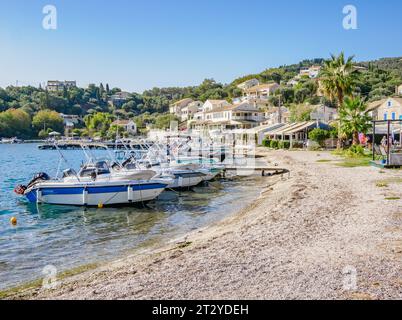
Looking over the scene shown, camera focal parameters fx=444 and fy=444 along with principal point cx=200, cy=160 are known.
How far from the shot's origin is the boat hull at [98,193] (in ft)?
74.3

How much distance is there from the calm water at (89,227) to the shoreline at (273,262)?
5.54 feet

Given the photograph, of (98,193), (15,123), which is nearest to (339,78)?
(98,193)

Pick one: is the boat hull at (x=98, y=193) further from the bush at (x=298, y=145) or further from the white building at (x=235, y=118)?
the white building at (x=235, y=118)

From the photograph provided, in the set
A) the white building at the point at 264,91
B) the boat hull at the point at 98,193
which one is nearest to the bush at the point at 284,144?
the boat hull at the point at 98,193

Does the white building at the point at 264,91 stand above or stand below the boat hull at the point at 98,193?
above

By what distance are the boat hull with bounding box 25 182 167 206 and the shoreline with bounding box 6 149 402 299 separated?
24.0ft

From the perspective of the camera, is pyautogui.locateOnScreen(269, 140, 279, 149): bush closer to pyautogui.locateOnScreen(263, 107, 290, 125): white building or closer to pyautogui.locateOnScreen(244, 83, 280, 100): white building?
pyautogui.locateOnScreen(263, 107, 290, 125): white building

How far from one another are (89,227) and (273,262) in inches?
424

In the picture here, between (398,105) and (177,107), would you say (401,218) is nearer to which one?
(398,105)

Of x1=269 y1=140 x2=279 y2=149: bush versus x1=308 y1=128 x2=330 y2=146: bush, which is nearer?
x1=308 y1=128 x2=330 y2=146: bush

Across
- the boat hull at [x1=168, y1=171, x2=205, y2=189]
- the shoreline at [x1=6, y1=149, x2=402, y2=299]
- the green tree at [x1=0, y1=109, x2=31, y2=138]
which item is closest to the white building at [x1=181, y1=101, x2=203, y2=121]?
the green tree at [x1=0, y1=109, x2=31, y2=138]

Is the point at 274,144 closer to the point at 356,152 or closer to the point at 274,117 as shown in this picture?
the point at 356,152

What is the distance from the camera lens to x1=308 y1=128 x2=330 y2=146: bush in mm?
55719

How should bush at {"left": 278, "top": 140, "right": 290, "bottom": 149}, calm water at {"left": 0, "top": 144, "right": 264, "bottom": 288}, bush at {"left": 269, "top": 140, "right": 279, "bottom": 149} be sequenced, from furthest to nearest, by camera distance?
bush at {"left": 269, "top": 140, "right": 279, "bottom": 149} < bush at {"left": 278, "top": 140, "right": 290, "bottom": 149} < calm water at {"left": 0, "top": 144, "right": 264, "bottom": 288}
